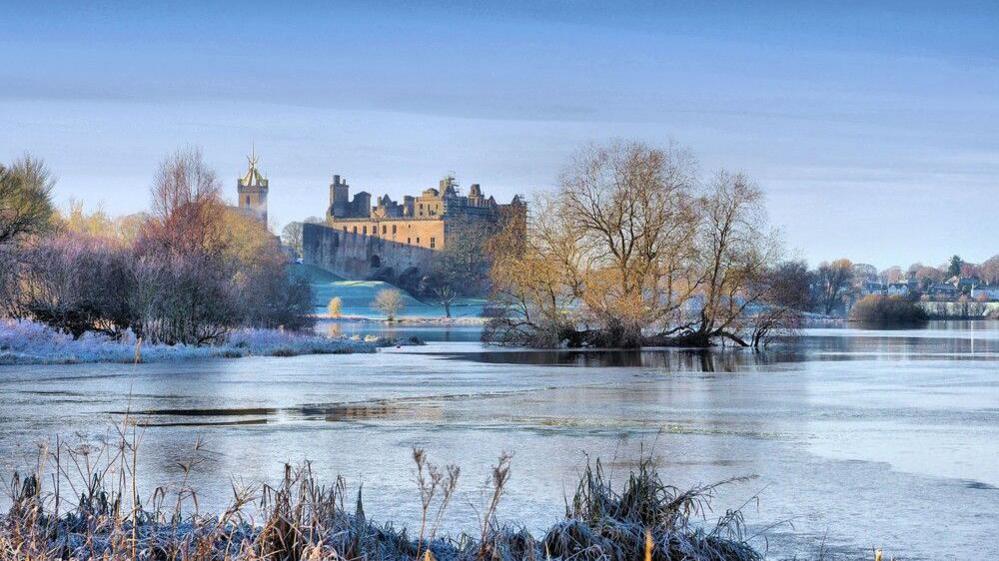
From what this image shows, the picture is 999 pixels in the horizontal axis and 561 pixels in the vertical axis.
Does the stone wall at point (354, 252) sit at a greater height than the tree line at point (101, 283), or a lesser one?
greater

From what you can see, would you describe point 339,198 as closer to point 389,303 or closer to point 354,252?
point 354,252

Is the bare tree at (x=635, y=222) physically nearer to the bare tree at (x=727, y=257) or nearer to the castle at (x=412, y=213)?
the bare tree at (x=727, y=257)

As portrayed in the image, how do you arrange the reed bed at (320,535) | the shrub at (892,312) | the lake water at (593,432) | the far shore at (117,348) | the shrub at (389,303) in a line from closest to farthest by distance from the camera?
the reed bed at (320,535), the lake water at (593,432), the far shore at (117,348), the shrub at (892,312), the shrub at (389,303)

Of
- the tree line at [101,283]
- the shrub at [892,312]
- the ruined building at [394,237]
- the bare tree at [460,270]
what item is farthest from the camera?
the ruined building at [394,237]

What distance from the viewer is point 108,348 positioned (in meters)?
29.3

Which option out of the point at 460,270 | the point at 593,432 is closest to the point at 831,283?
the point at 460,270

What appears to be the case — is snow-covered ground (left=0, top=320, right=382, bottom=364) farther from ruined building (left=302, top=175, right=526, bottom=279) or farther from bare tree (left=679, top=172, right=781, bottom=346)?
ruined building (left=302, top=175, right=526, bottom=279)

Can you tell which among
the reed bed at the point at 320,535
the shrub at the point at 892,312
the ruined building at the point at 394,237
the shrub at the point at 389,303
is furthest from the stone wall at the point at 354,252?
the reed bed at the point at 320,535

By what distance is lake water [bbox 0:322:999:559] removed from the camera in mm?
7898

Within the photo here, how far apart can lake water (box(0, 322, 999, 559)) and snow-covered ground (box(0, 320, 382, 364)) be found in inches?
90.5

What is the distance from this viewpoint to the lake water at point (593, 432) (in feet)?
25.9

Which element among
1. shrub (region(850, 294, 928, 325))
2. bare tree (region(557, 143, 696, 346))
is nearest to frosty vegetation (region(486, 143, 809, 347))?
bare tree (region(557, 143, 696, 346))

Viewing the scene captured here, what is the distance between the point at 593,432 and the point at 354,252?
13326 cm

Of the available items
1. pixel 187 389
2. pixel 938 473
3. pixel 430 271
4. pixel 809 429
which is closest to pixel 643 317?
pixel 187 389
